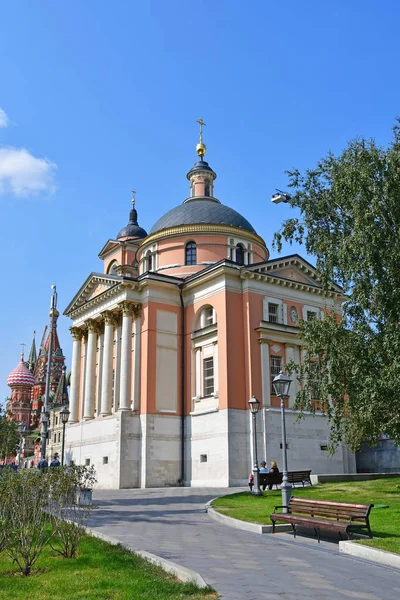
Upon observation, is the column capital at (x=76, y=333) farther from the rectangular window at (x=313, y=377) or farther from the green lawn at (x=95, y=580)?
the green lawn at (x=95, y=580)

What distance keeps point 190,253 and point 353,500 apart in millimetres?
24239

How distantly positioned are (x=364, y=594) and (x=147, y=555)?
145 inches

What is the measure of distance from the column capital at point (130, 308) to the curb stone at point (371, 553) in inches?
1047

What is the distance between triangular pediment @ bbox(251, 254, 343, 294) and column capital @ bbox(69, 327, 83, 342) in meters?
15.8

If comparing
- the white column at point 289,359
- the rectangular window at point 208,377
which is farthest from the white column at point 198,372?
the white column at point 289,359

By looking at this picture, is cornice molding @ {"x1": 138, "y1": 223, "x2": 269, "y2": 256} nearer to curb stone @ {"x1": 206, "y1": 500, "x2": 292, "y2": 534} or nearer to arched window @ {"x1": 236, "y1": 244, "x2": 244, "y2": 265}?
arched window @ {"x1": 236, "y1": 244, "x2": 244, "y2": 265}

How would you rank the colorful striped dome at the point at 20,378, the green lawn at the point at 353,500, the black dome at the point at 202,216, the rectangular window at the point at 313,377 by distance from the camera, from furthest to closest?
1. the colorful striped dome at the point at 20,378
2. the black dome at the point at 202,216
3. the rectangular window at the point at 313,377
4. the green lawn at the point at 353,500

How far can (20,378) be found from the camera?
11512 cm

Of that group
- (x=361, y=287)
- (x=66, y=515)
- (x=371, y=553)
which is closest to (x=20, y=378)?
(x=361, y=287)

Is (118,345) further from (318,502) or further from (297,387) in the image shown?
(318,502)

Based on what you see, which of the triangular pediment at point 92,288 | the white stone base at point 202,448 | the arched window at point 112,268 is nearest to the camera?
the white stone base at point 202,448

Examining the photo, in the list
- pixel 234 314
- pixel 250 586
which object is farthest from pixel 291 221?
pixel 250 586

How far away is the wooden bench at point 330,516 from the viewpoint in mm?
11680

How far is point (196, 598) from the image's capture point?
7125 mm
